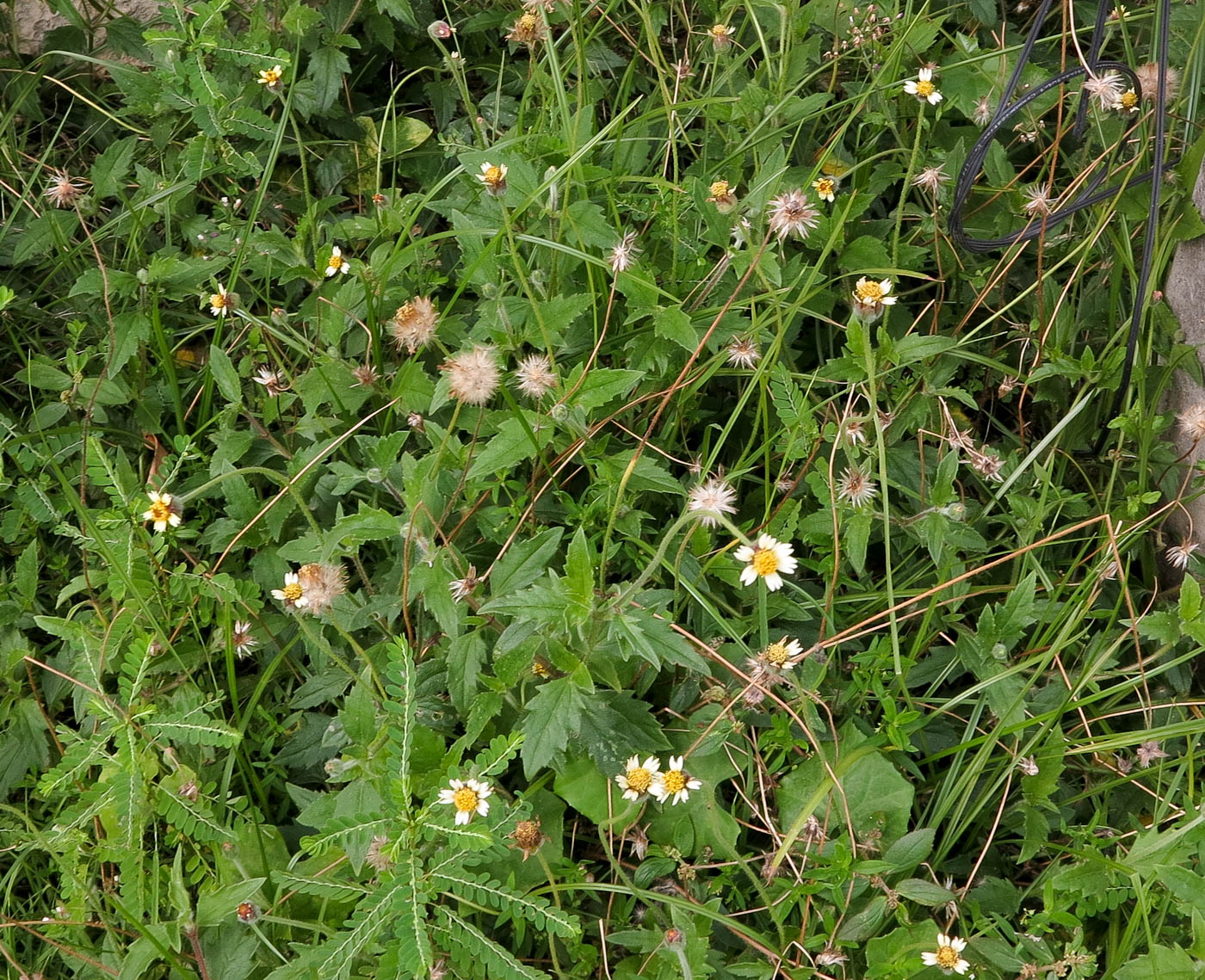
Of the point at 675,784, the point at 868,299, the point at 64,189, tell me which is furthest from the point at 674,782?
the point at 64,189

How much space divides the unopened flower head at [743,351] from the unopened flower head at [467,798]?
1.03 meters

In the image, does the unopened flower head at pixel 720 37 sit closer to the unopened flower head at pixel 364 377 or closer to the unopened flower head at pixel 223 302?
the unopened flower head at pixel 364 377

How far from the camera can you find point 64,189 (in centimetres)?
262

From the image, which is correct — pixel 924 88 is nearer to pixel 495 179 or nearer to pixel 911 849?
pixel 495 179

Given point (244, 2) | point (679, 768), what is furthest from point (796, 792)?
point (244, 2)

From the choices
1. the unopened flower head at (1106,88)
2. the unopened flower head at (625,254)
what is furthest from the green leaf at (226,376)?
the unopened flower head at (1106,88)

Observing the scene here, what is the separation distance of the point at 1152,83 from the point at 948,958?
1975mm

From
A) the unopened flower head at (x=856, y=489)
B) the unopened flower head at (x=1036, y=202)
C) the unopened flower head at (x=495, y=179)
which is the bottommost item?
the unopened flower head at (x=856, y=489)

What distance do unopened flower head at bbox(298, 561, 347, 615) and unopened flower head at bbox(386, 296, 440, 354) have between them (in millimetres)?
515

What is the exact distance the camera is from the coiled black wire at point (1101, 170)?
2.07 meters

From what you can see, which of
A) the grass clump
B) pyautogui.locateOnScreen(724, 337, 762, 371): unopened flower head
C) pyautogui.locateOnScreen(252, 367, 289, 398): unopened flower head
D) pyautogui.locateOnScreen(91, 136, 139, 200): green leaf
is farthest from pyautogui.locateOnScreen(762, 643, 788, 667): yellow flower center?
pyautogui.locateOnScreen(91, 136, 139, 200): green leaf

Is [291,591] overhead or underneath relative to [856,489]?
underneath

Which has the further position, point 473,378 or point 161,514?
point 161,514

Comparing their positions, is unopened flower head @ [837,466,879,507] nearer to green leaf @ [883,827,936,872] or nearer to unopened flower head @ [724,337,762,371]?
unopened flower head @ [724,337,762,371]
